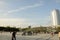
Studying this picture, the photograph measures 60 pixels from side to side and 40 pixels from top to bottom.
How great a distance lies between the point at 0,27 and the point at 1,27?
1176 mm

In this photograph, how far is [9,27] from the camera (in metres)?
124

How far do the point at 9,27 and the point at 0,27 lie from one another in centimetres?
868

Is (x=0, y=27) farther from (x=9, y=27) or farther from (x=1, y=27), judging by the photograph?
(x=9, y=27)

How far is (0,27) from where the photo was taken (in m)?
118


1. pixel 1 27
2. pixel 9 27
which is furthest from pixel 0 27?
pixel 9 27

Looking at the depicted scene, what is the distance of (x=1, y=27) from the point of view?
11856 centimetres

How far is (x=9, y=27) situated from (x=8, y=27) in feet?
5.04

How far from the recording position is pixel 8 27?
403ft

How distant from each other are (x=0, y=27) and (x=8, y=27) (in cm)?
722
